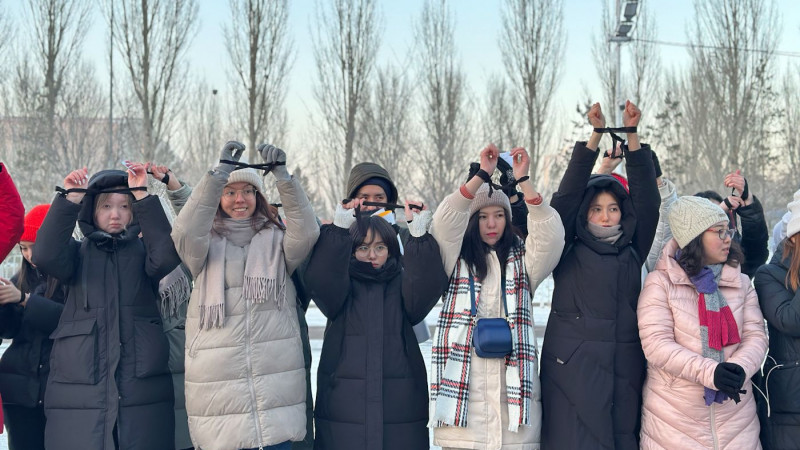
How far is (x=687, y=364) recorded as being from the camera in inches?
129

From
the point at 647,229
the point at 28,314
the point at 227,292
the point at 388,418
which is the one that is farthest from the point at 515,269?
the point at 28,314

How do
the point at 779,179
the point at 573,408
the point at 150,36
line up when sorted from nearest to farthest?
the point at 573,408
the point at 150,36
the point at 779,179

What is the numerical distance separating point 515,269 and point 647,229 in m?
0.65

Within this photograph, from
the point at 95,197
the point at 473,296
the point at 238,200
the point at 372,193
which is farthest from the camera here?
the point at 372,193

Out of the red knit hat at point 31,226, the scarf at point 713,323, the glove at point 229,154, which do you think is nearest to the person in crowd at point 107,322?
the glove at point 229,154

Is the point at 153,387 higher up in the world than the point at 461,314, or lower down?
lower down

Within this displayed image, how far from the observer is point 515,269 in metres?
3.62

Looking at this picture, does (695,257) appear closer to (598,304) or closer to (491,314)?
(598,304)

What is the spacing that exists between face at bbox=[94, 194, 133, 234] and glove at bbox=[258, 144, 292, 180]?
816 millimetres

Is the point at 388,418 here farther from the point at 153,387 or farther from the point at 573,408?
the point at 153,387

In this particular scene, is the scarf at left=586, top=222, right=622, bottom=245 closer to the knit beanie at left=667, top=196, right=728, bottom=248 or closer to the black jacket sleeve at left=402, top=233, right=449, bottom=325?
the knit beanie at left=667, top=196, right=728, bottom=248

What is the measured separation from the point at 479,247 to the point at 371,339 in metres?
0.67

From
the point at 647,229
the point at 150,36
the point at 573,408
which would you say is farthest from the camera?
the point at 150,36

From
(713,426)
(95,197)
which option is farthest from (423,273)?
(95,197)
